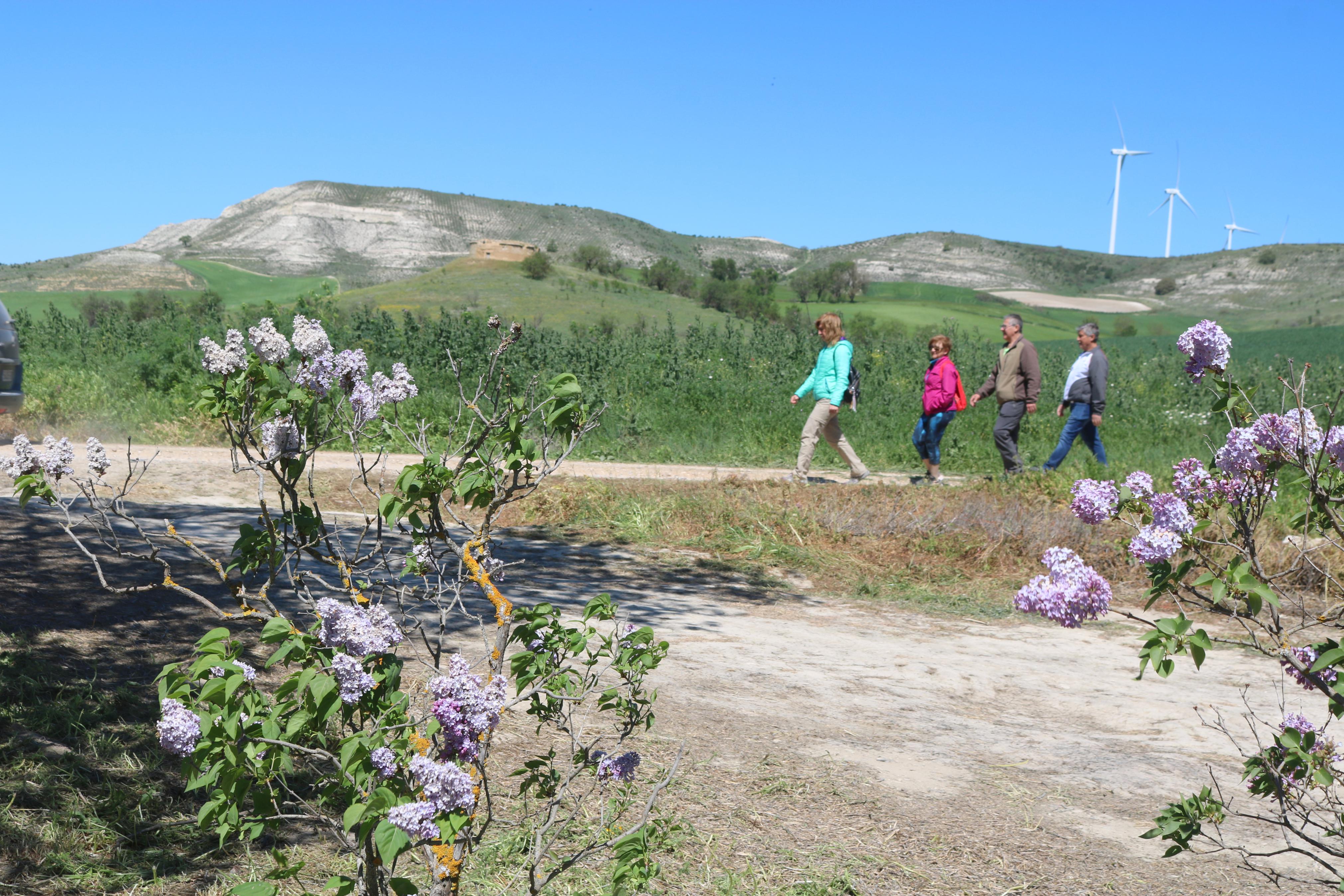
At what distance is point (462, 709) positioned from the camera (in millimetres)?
1817

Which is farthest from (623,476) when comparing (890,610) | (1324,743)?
(1324,743)

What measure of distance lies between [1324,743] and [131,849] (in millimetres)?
3124

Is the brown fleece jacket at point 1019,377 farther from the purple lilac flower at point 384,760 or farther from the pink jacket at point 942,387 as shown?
the purple lilac flower at point 384,760

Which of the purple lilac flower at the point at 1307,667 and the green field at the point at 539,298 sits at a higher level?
the green field at the point at 539,298

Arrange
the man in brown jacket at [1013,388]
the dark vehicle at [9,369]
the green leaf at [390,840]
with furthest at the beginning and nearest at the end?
1. the dark vehicle at [9,369]
2. the man in brown jacket at [1013,388]
3. the green leaf at [390,840]

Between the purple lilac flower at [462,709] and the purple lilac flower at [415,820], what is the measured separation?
0.18 m

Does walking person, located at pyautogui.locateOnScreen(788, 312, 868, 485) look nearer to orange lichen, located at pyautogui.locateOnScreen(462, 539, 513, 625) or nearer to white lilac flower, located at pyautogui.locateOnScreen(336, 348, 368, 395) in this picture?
white lilac flower, located at pyautogui.locateOnScreen(336, 348, 368, 395)

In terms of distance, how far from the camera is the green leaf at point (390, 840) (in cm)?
159

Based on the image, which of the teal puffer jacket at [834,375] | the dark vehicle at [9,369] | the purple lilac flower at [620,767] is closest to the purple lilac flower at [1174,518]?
the purple lilac flower at [620,767]

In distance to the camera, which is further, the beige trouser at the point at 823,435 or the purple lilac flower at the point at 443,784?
the beige trouser at the point at 823,435

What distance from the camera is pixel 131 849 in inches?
118

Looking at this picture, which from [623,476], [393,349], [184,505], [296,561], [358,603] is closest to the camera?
[358,603]

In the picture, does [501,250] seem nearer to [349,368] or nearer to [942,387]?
Result: [942,387]

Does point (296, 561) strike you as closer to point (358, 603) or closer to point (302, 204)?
point (358, 603)
